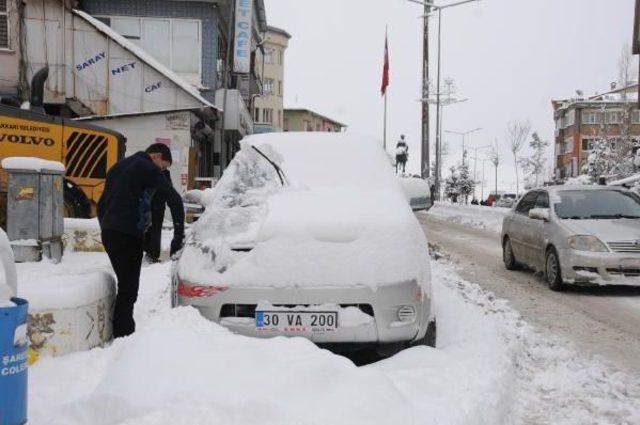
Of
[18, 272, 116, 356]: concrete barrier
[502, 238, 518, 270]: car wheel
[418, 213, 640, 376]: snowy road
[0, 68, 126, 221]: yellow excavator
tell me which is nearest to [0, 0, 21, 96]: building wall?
[0, 68, 126, 221]: yellow excavator

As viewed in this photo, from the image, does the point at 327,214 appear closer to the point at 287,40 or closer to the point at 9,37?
the point at 9,37

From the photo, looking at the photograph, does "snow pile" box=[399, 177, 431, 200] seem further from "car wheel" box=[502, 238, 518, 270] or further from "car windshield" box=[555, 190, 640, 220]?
"car wheel" box=[502, 238, 518, 270]

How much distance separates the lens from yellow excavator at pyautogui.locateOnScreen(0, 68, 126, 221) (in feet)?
33.2

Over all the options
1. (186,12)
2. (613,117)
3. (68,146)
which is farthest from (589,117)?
(68,146)

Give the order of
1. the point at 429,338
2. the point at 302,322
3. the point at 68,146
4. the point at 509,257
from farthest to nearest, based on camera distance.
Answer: the point at 509,257, the point at 68,146, the point at 429,338, the point at 302,322

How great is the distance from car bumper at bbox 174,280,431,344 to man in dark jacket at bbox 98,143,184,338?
1085mm

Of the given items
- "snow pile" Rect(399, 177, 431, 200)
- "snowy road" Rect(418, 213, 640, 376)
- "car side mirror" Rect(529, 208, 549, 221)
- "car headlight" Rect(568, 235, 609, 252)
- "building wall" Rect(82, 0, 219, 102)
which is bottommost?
"snowy road" Rect(418, 213, 640, 376)

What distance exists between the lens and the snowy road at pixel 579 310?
5693 millimetres

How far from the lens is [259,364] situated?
11.4ft

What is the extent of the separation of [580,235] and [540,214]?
3.25 feet

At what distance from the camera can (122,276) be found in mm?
5078

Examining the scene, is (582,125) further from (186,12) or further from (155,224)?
(155,224)

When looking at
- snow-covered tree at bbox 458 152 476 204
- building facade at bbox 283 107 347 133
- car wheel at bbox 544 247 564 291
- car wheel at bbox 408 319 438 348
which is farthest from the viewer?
building facade at bbox 283 107 347 133

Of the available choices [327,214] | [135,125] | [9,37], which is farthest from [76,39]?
[327,214]
